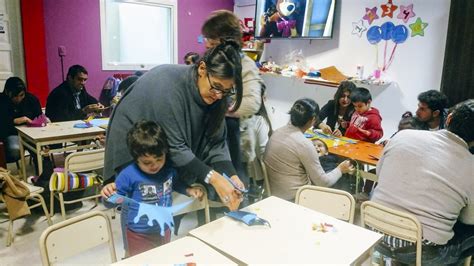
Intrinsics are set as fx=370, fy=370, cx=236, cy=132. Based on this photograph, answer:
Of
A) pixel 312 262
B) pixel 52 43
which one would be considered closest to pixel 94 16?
pixel 52 43

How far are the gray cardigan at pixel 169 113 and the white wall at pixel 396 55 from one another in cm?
338

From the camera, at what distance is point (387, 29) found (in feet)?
14.6

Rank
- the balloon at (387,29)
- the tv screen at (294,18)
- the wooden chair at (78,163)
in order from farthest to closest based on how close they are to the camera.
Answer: the tv screen at (294,18)
the balloon at (387,29)
the wooden chair at (78,163)

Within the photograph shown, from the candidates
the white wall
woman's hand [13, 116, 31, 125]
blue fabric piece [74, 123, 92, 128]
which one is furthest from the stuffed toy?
woman's hand [13, 116, 31, 125]

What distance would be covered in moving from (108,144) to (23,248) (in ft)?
5.34

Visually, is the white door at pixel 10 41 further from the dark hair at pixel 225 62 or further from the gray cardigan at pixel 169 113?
the dark hair at pixel 225 62

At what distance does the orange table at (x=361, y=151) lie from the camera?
2.87m

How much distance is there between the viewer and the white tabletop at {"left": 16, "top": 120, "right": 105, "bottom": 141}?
130 inches

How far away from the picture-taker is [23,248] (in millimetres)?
2723

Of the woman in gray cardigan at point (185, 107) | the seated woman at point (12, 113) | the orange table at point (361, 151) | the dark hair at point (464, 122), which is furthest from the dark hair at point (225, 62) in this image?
the seated woman at point (12, 113)

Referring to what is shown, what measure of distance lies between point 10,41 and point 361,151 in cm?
471

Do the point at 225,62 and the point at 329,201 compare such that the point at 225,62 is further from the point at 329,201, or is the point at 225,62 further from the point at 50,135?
the point at 50,135

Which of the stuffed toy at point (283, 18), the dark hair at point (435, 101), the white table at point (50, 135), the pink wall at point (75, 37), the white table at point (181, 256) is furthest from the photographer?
the stuffed toy at point (283, 18)

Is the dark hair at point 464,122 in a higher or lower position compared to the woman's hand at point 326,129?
higher
